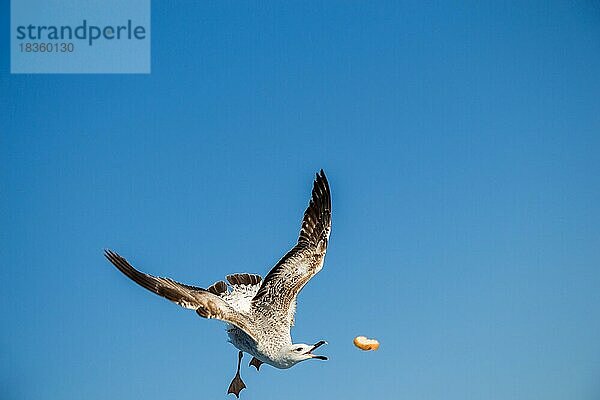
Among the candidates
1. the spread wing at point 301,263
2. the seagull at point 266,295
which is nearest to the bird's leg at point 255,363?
the seagull at point 266,295

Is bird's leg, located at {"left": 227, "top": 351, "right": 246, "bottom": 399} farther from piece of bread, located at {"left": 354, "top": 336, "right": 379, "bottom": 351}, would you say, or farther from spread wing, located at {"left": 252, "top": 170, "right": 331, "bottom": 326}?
piece of bread, located at {"left": 354, "top": 336, "right": 379, "bottom": 351}

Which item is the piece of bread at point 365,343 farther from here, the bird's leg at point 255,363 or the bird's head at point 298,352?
the bird's leg at point 255,363

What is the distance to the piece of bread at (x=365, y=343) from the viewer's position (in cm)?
498

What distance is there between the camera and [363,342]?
5.05 metres

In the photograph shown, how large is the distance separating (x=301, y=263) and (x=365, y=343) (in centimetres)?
107

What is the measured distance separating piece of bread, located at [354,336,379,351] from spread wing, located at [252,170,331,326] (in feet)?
1.73

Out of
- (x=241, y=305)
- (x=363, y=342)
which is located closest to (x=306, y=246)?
(x=241, y=305)

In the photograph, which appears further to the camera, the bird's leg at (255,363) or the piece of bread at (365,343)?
the bird's leg at (255,363)

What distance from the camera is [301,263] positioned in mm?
5973

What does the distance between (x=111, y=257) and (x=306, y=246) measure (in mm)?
1674

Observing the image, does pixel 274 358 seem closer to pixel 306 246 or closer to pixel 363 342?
pixel 363 342

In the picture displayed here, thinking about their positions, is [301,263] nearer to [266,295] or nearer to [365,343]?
[266,295]

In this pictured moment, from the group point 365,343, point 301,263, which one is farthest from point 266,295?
point 365,343

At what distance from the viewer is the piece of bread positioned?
4980 mm
